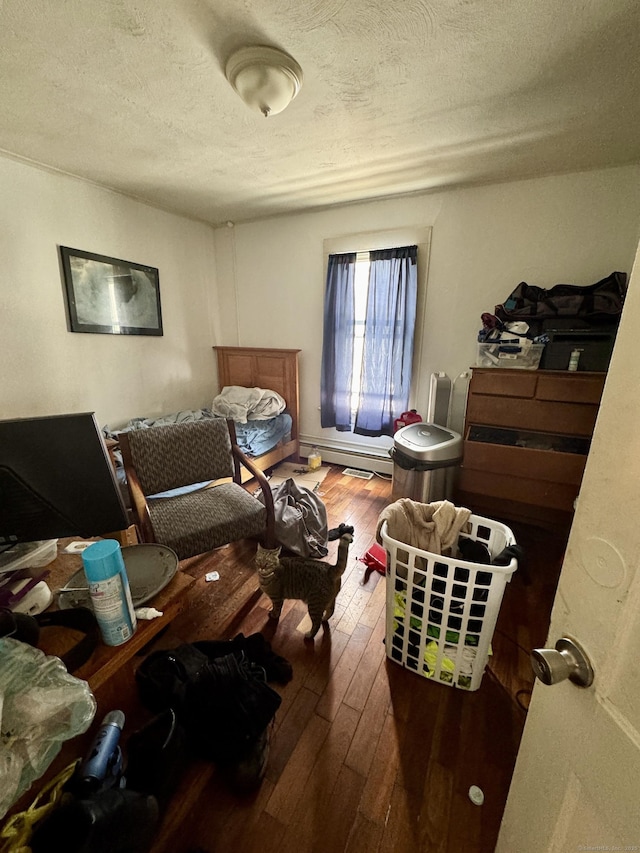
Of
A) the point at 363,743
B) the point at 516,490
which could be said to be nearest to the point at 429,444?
the point at 516,490

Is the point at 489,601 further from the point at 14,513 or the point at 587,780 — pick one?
the point at 14,513

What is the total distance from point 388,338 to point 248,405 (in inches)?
57.2

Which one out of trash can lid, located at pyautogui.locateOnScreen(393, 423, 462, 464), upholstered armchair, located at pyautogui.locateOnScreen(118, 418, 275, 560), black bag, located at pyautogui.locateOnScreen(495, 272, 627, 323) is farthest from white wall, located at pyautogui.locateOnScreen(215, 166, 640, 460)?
upholstered armchair, located at pyautogui.locateOnScreen(118, 418, 275, 560)

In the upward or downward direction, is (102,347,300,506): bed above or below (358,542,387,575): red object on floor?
above

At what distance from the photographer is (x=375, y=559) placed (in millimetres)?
1994

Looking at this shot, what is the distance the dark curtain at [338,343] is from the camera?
9.95 ft

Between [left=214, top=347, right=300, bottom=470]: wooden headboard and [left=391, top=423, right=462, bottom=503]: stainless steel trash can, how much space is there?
1.32m

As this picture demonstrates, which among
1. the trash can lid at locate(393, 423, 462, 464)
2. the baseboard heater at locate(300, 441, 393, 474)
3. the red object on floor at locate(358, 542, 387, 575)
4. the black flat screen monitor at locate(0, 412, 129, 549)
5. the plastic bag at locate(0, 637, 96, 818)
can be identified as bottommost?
the red object on floor at locate(358, 542, 387, 575)

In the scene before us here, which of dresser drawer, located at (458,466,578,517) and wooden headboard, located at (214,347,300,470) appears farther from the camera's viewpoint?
wooden headboard, located at (214,347,300,470)

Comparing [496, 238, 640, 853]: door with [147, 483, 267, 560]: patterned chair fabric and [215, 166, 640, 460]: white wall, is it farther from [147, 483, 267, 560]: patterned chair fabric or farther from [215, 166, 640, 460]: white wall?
[215, 166, 640, 460]: white wall

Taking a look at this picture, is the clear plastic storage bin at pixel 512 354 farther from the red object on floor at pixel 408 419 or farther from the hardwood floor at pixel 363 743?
the hardwood floor at pixel 363 743

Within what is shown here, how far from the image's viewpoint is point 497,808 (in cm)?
96

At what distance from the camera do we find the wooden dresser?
2023 mm

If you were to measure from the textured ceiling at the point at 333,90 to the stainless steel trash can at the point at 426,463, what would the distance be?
1850 millimetres
